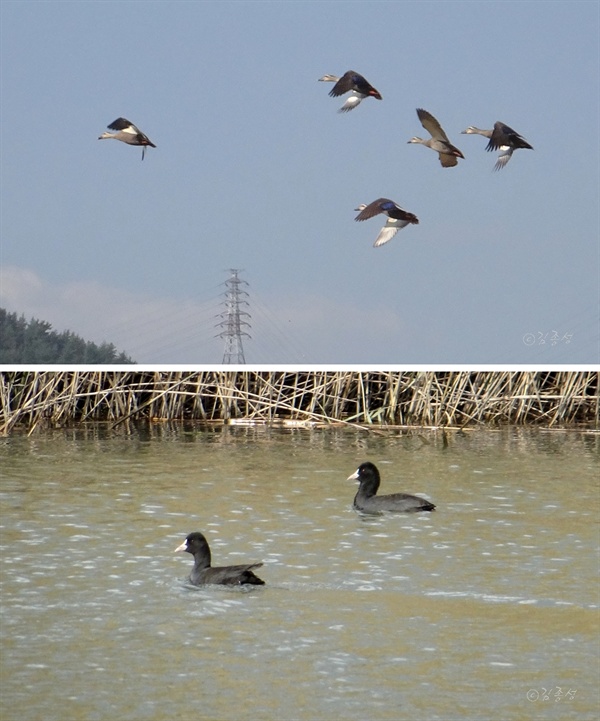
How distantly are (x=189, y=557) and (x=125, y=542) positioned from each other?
475mm

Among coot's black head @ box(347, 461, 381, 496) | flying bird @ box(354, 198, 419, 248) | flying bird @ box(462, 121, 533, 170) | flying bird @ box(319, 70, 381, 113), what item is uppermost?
flying bird @ box(319, 70, 381, 113)

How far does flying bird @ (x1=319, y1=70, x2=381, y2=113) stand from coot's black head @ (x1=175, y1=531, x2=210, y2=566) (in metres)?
3.68

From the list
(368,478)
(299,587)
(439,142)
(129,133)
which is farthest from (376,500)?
(129,133)

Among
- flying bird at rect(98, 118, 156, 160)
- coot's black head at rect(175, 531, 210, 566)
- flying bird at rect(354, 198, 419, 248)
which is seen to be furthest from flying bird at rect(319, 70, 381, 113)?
coot's black head at rect(175, 531, 210, 566)

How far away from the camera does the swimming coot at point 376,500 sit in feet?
33.1

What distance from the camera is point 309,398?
48.6 ft

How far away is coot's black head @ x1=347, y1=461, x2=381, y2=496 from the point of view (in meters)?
10.4

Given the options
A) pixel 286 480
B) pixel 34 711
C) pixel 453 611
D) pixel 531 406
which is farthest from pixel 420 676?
pixel 531 406

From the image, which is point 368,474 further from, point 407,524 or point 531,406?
point 531,406

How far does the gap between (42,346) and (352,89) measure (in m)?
5.39

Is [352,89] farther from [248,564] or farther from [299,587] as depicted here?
[299,587]

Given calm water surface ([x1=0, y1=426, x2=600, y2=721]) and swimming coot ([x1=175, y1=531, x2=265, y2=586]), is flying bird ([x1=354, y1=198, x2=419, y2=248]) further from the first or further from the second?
swimming coot ([x1=175, y1=531, x2=265, y2=586])

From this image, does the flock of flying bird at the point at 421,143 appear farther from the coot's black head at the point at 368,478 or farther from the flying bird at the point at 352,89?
the coot's black head at the point at 368,478

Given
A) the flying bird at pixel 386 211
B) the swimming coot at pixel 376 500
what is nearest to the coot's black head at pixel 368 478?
the swimming coot at pixel 376 500
